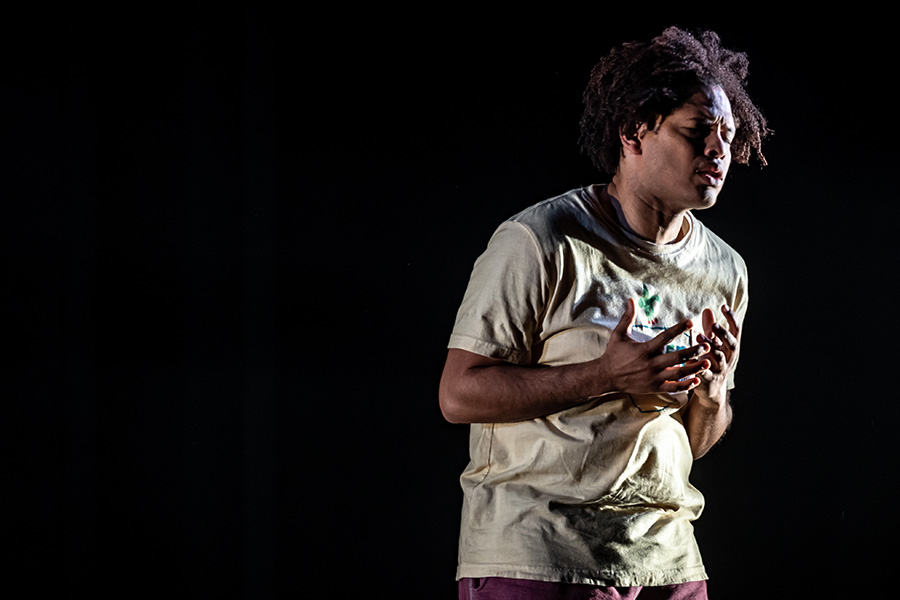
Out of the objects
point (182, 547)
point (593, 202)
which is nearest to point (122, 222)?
point (182, 547)

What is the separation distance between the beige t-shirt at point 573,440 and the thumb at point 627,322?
0.08 metres

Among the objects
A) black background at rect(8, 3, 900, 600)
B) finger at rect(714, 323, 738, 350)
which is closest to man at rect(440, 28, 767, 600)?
finger at rect(714, 323, 738, 350)

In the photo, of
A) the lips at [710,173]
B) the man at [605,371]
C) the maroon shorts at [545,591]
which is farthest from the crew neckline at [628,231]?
the maroon shorts at [545,591]

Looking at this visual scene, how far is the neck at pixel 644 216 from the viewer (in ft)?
4.66

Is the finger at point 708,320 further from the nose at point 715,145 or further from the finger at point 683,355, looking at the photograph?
the nose at point 715,145

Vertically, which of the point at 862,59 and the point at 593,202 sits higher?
the point at 862,59

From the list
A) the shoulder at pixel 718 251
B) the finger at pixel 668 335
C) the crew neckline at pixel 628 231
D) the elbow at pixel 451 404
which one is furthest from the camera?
the shoulder at pixel 718 251

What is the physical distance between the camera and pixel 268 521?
2.01 m

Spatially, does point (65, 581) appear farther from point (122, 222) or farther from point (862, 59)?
point (862, 59)

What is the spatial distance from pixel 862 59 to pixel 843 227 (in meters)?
0.43

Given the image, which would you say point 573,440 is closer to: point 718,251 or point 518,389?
point 518,389

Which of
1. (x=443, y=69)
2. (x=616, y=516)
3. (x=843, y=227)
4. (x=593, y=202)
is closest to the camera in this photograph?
Result: (x=616, y=516)

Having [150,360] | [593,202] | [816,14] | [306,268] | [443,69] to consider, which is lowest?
[150,360]

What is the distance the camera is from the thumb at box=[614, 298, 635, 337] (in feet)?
3.96
